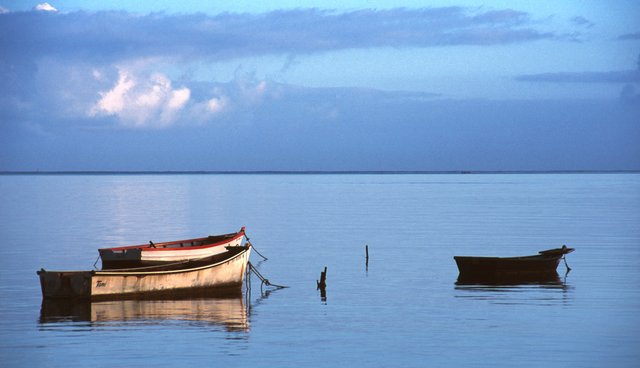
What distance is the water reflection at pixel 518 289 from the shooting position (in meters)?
39.1

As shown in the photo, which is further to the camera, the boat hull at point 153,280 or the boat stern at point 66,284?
the boat hull at point 153,280

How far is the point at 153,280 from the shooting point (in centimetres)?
3825

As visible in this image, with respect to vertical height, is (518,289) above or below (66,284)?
below

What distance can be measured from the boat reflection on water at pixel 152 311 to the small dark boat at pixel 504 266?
41.6 ft

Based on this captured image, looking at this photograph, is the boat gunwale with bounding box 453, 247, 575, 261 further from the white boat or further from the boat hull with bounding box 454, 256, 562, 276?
the white boat

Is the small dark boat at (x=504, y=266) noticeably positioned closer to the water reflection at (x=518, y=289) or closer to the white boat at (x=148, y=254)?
the water reflection at (x=518, y=289)

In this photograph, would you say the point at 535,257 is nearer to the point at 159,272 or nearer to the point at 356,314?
the point at 356,314

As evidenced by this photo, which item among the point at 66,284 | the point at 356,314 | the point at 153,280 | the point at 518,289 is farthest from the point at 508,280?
the point at 66,284

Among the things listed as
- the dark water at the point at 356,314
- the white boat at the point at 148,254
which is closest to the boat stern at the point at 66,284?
the dark water at the point at 356,314

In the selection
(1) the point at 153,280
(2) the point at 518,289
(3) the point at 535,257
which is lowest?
(2) the point at 518,289

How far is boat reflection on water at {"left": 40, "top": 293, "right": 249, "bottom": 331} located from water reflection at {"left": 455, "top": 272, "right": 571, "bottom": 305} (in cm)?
1044

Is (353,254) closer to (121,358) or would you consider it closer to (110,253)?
(110,253)

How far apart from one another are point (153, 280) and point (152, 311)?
10.5 feet

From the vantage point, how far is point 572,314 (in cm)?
3506
